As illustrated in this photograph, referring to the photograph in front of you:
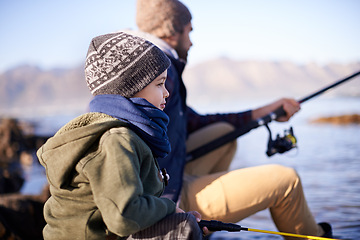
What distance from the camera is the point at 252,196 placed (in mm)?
2047

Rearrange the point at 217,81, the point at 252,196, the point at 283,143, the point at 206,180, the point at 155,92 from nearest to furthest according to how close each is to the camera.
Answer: the point at 155,92
the point at 252,196
the point at 206,180
the point at 283,143
the point at 217,81

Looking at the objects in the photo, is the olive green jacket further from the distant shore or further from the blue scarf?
the distant shore

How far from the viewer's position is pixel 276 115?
9.39ft

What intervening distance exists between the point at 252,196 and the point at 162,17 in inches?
49.0

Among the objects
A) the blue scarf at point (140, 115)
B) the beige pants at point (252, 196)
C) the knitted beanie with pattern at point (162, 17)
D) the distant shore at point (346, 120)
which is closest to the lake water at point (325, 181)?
the beige pants at point (252, 196)

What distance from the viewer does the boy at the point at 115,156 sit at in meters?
1.22

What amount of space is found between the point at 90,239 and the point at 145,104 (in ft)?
1.74

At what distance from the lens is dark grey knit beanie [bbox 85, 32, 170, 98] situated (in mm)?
1465

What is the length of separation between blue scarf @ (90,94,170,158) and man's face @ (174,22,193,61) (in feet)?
3.62

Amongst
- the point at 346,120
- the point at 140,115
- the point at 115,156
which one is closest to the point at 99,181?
the point at 115,156

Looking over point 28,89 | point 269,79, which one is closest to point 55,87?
point 28,89

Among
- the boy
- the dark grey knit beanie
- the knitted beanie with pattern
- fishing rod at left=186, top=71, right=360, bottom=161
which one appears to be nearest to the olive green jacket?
the boy

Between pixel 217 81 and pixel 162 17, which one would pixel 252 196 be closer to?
pixel 162 17

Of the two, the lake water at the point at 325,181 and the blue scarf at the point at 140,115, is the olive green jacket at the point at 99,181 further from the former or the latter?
the lake water at the point at 325,181
